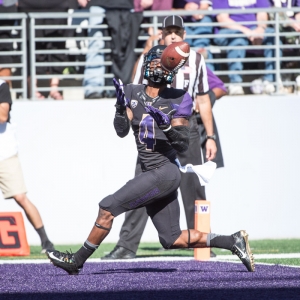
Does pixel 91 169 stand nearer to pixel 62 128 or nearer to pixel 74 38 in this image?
pixel 62 128

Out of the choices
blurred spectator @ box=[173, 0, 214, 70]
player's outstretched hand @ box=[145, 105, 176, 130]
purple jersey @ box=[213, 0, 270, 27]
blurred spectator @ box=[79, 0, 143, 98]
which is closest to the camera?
player's outstretched hand @ box=[145, 105, 176, 130]

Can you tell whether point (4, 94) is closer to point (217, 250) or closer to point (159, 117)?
point (217, 250)

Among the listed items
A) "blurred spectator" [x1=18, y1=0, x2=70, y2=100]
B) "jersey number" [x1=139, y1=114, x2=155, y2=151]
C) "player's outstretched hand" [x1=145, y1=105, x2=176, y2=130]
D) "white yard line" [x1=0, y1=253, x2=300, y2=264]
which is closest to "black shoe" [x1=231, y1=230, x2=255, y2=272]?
"jersey number" [x1=139, y1=114, x2=155, y2=151]

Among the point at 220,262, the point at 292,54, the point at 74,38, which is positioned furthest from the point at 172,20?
the point at 292,54

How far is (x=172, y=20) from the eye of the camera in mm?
10195

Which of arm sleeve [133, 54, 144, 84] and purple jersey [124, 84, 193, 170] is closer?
purple jersey [124, 84, 193, 170]

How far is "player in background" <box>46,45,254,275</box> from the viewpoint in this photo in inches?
322

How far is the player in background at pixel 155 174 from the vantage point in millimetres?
8180

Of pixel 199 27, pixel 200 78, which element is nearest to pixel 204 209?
pixel 200 78

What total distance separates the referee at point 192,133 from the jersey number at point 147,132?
5.19 feet

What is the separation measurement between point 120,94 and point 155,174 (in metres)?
0.77

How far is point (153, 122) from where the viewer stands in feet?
27.0

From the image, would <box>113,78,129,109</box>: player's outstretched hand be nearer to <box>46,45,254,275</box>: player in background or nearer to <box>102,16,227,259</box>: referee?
<box>46,45,254,275</box>: player in background

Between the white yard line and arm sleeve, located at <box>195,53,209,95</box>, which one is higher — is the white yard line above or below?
below
